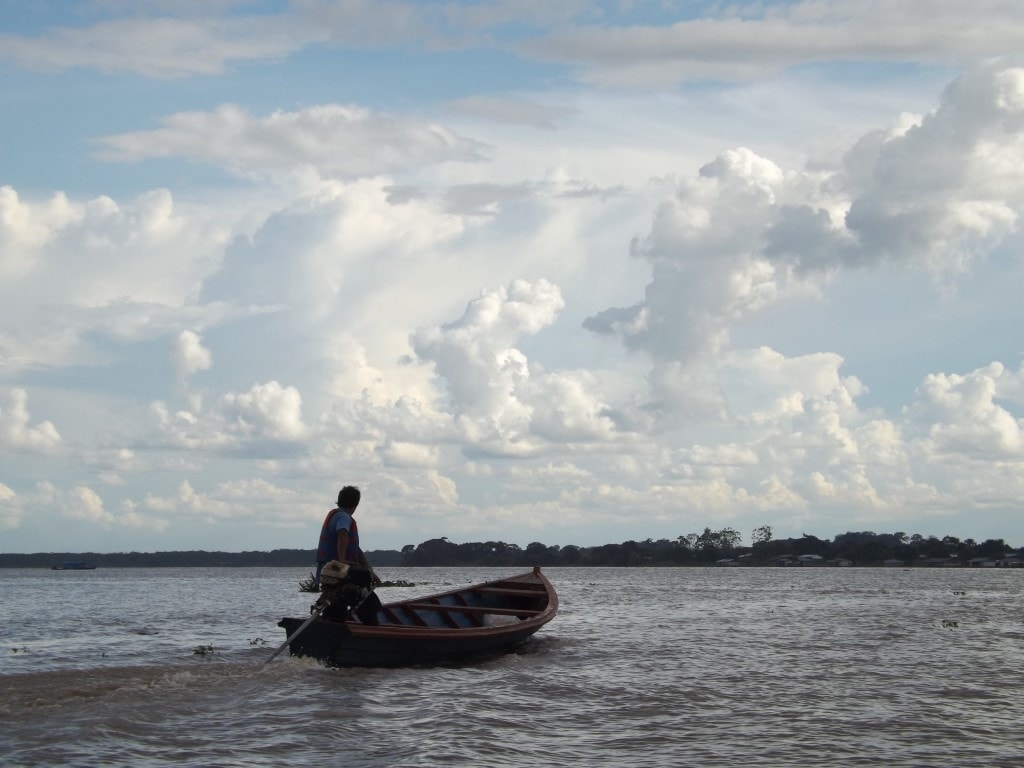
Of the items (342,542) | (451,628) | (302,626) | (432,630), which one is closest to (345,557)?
(342,542)

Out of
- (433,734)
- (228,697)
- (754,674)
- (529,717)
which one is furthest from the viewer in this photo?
(754,674)

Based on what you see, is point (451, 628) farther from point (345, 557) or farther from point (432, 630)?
point (345, 557)

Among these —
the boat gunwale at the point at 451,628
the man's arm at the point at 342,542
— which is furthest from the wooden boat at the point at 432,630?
the man's arm at the point at 342,542

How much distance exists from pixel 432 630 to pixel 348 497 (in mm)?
3548

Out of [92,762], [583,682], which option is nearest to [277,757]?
[92,762]

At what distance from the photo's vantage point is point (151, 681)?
18312 mm

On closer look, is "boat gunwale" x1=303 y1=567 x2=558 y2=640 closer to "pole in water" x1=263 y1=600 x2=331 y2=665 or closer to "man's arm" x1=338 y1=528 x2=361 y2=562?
"pole in water" x1=263 y1=600 x2=331 y2=665

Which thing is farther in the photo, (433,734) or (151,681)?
(151,681)

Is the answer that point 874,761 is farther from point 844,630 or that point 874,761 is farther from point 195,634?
point 195,634

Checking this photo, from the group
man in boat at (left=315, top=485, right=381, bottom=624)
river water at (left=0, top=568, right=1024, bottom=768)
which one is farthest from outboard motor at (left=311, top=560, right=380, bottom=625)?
river water at (left=0, top=568, right=1024, bottom=768)

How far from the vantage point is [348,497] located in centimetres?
1948

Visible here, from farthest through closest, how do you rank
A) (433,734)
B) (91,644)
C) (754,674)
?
(91,644) < (754,674) < (433,734)

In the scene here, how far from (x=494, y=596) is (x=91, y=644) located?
11.0 meters

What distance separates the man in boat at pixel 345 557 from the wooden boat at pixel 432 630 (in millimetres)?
442
